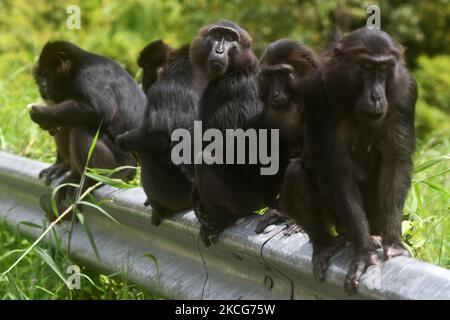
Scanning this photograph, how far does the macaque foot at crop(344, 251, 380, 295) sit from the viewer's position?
127 inches

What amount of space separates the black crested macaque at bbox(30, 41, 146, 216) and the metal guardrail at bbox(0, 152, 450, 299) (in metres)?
0.54

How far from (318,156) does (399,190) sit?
42 cm

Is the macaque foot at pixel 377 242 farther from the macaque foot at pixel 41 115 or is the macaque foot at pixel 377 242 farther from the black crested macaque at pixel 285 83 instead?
the macaque foot at pixel 41 115

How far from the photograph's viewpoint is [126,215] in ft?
16.1

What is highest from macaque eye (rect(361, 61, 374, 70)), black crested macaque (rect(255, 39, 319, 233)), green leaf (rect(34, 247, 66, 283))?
macaque eye (rect(361, 61, 374, 70))

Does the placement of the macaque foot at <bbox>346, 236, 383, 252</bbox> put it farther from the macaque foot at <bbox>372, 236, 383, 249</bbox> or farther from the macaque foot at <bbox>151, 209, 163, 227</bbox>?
the macaque foot at <bbox>151, 209, 163, 227</bbox>

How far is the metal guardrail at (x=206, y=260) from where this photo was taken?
10.2ft

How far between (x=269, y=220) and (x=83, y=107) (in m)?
2.66

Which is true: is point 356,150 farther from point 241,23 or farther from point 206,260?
point 241,23

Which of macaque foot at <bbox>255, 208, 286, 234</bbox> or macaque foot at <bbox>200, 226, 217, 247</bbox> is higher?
macaque foot at <bbox>255, 208, 286, 234</bbox>

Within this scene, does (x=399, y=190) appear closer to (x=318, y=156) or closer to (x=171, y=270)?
(x=318, y=156)

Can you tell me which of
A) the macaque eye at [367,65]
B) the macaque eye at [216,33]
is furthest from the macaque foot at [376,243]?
the macaque eye at [216,33]

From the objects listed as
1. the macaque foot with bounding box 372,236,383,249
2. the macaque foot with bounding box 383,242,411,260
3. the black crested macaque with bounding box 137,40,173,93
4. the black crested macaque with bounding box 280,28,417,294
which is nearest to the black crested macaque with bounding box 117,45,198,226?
the black crested macaque with bounding box 137,40,173,93

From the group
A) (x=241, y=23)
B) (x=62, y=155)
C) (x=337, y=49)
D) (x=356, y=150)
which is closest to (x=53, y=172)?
(x=62, y=155)
